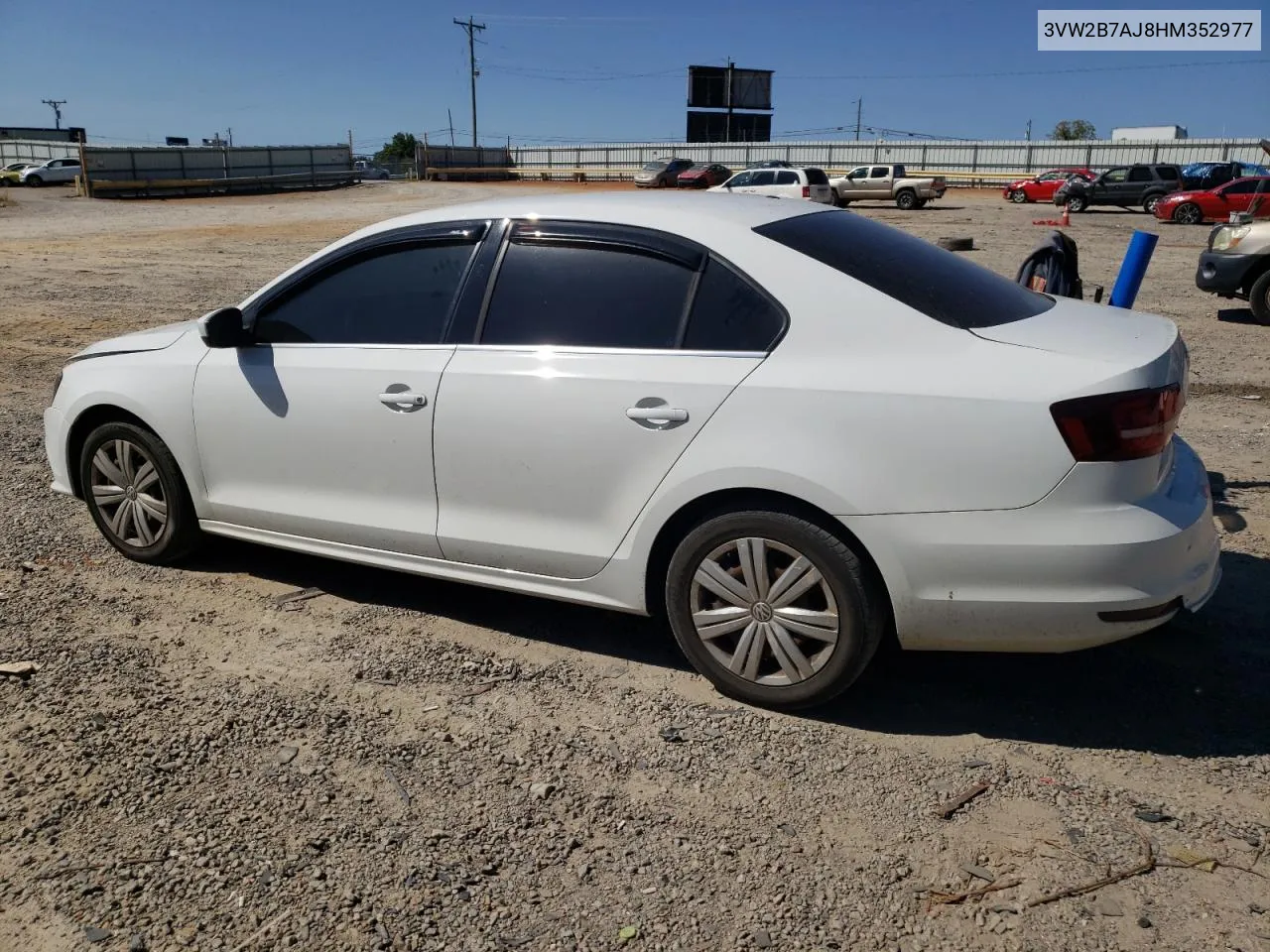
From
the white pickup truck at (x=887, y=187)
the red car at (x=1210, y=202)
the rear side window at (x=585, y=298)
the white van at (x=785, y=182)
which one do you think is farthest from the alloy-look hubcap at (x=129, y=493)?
the white pickup truck at (x=887, y=187)

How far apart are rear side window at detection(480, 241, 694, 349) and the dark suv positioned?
35377mm

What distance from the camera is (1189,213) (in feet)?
96.8

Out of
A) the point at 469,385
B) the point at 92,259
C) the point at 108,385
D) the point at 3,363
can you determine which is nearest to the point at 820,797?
the point at 469,385

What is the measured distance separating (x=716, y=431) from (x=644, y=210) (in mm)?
951

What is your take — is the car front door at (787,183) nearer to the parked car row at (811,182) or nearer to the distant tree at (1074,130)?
the parked car row at (811,182)

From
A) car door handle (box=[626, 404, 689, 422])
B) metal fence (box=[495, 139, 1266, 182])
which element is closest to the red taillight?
car door handle (box=[626, 404, 689, 422])

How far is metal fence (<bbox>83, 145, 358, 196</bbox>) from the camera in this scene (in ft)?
149

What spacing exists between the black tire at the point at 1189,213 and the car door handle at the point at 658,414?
30.7 meters

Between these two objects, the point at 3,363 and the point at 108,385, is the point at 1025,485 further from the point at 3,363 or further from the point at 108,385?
the point at 3,363

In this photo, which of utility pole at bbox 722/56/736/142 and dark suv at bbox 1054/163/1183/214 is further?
utility pole at bbox 722/56/736/142

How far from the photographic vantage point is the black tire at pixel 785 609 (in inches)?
129

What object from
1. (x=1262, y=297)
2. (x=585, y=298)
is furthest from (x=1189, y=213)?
(x=585, y=298)

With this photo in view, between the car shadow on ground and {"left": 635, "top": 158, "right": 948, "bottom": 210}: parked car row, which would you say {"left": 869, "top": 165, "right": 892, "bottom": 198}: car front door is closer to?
{"left": 635, "top": 158, "right": 948, "bottom": 210}: parked car row

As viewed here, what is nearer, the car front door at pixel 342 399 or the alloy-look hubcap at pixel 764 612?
the alloy-look hubcap at pixel 764 612
